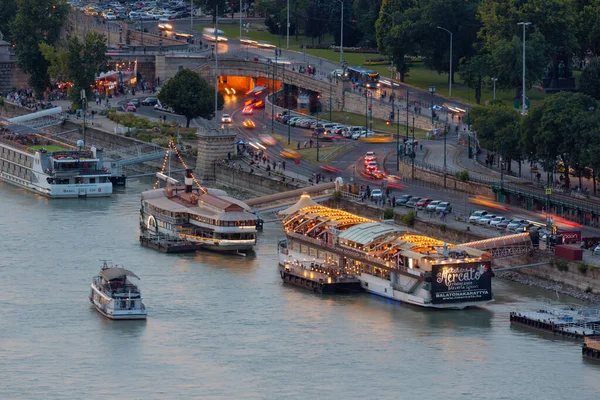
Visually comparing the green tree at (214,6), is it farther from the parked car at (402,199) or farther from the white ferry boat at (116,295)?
the white ferry boat at (116,295)

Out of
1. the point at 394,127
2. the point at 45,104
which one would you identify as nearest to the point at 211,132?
the point at 394,127

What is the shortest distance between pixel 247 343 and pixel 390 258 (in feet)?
37.0

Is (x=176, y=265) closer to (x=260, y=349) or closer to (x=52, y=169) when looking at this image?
(x=260, y=349)

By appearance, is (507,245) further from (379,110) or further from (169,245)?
(379,110)

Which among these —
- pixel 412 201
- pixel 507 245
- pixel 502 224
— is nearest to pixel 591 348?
pixel 507 245

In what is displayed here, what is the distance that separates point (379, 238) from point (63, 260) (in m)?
15.5

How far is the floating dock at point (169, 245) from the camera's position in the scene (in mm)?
91562

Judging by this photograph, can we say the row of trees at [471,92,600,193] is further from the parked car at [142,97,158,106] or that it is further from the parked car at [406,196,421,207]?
the parked car at [142,97,158,106]

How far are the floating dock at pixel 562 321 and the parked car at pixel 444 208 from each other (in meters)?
18.3

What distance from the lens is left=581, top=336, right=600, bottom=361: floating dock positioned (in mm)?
70938

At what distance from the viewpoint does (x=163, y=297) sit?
80.4 meters

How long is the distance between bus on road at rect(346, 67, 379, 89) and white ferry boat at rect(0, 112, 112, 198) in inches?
969

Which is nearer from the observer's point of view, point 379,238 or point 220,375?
point 220,375

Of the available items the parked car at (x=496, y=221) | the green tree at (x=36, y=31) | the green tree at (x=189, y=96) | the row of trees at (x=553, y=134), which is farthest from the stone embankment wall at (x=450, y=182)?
the green tree at (x=36, y=31)
